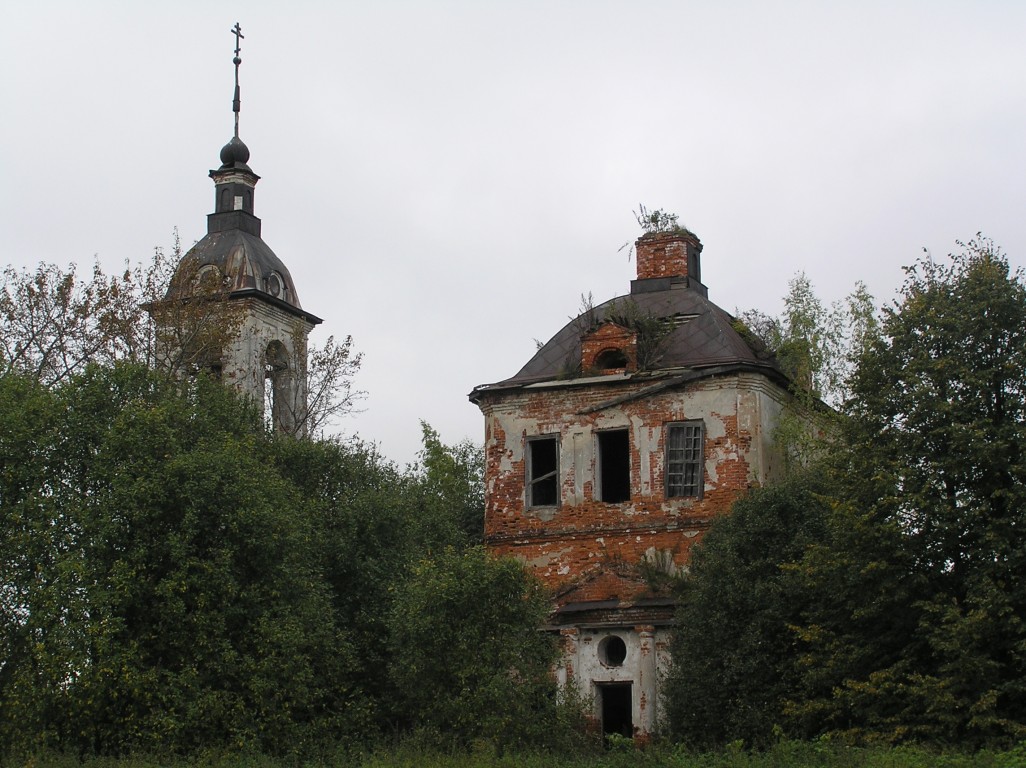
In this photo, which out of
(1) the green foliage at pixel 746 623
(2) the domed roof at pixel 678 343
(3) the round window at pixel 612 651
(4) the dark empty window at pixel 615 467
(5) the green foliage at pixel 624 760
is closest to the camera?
(5) the green foliage at pixel 624 760

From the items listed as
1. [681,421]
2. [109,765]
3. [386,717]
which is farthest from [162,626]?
[681,421]

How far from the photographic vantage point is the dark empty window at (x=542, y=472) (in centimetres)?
2966

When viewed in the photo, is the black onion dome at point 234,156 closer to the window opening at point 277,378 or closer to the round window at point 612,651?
the window opening at point 277,378

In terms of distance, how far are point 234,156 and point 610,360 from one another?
13.5m

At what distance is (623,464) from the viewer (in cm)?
3102

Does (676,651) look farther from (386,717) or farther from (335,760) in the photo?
(335,760)

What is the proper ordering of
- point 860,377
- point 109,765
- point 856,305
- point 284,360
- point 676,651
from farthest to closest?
point 284,360 → point 856,305 → point 676,651 → point 860,377 → point 109,765

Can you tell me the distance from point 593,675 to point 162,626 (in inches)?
336

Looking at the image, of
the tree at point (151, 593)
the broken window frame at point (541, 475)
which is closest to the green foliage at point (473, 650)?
the tree at point (151, 593)

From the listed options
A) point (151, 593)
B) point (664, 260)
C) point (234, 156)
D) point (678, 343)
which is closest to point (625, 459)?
point (678, 343)

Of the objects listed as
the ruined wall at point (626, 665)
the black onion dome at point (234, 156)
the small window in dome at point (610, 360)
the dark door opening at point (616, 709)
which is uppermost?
the black onion dome at point (234, 156)

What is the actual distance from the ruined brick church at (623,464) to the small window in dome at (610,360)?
26 millimetres

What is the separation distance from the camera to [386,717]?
2514 cm

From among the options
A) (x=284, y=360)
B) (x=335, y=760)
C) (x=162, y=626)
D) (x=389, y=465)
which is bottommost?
(x=335, y=760)
